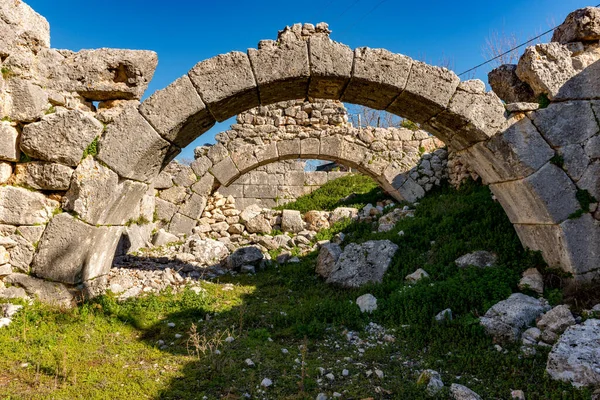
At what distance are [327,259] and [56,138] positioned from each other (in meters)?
3.87

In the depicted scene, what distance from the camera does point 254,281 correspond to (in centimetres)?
598

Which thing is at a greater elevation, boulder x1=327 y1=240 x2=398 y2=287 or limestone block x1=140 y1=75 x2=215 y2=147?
limestone block x1=140 y1=75 x2=215 y2=147

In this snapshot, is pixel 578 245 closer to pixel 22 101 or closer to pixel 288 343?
pixel 288 343

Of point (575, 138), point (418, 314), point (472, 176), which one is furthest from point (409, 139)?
point (418, 314)

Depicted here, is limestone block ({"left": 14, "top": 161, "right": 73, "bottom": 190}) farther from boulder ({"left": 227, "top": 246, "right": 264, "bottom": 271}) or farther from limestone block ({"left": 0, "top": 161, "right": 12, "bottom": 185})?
boulder ({"left": 227, "top": 246, "right": 264, "bottom": 271})

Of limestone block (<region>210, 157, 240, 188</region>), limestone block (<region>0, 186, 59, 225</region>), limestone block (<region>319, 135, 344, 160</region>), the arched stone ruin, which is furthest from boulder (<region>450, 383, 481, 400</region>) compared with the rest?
limestone block (<region>210, 157, 240, 188</region>)

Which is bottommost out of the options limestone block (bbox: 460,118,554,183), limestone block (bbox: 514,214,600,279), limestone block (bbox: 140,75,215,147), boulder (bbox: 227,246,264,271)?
boulder (bbox: 227,246,264,271)

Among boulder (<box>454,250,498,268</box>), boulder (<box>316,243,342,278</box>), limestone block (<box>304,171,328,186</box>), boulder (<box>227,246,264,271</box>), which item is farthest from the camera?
limestone block (<box>304,171,328,186</box>)

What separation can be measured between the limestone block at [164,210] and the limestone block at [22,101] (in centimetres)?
530

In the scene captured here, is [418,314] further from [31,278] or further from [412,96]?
[31,278]

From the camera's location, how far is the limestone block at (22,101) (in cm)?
377

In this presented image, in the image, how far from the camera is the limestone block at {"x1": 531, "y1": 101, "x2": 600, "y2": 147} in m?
4.15

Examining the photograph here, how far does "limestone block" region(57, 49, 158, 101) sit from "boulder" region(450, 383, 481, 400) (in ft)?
13.4

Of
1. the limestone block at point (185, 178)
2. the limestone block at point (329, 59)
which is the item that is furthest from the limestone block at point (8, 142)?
the limestone block at point (185, 178)
